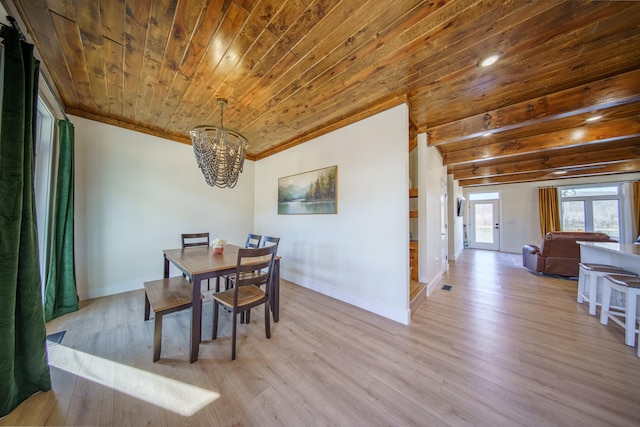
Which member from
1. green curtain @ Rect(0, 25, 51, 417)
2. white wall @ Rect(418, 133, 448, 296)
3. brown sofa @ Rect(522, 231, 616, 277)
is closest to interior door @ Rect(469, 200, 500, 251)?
brown sofa @ Rect(522, 231, 616, 277)

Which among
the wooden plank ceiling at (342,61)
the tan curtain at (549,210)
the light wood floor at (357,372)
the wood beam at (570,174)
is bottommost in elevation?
the light wood floor at (357,372)

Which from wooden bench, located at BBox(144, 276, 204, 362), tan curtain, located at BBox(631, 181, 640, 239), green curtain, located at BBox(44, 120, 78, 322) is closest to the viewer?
wooden bench, located at BBox(144, 276, 204, 362)

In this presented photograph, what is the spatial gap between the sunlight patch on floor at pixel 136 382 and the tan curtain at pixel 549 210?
978cm

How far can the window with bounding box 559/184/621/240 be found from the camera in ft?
20.2

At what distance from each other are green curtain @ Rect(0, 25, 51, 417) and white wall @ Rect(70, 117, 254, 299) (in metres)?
1.95

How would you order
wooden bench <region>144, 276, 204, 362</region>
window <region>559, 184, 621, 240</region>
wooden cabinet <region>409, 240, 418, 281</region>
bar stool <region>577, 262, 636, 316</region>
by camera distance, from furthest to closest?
1. window <region>559, 184, 621, 240</region>
2. wooden cabinet <region>409, 240, 418, 281</region>
3. bar stool <region>577, 262, 636, 316</region>
4. wooden bench <region>144, 276, 204, 362</region>

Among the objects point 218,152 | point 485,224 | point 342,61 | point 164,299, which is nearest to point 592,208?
point 485,224

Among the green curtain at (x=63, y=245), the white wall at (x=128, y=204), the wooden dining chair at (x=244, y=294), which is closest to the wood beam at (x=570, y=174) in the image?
the wooden dining chair at (x=244, y=294)

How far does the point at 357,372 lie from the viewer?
1608 mm

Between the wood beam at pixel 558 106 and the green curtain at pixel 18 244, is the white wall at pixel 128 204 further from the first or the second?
the wood beam at pixel 558 106

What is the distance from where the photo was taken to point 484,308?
2.73m

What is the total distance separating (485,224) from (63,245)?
36.2 ft

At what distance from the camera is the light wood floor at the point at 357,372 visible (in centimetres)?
125

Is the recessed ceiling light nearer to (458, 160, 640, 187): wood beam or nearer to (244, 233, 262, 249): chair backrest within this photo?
(244, 233, 262, 249): chair backrest
